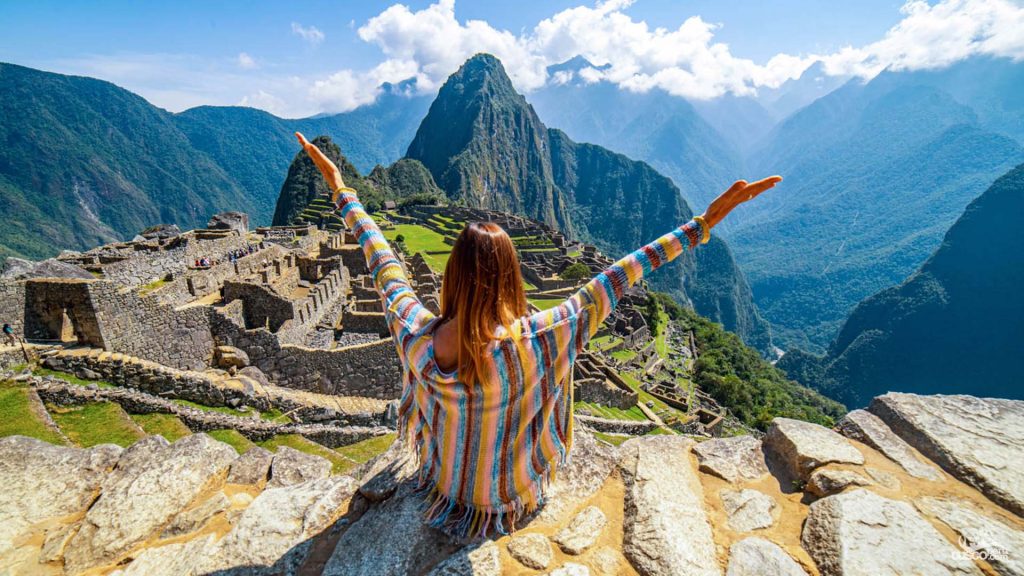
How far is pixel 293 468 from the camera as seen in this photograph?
366 cm

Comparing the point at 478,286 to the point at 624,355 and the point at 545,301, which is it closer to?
the point at 624,355

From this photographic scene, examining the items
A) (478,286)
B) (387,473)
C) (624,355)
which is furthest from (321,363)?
(624,355)

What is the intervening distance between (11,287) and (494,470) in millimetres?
10979

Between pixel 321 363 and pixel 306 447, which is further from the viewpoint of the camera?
pixel 321 363

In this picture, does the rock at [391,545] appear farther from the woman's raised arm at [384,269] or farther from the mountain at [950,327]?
the mountain at [950,327]

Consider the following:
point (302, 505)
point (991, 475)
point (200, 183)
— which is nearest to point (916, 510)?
point (991, 475)

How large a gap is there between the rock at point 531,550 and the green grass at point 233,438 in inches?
285

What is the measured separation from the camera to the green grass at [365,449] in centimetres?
873

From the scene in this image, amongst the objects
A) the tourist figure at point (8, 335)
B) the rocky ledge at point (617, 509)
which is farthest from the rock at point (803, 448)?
the tourist figure at point (8, 335)

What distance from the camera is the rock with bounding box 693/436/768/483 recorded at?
3031 millimetres

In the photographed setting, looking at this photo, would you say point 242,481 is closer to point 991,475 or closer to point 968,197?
point 991,475

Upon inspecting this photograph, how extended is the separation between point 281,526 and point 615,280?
2.49 m

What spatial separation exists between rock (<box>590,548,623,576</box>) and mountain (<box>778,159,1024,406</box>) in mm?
103961

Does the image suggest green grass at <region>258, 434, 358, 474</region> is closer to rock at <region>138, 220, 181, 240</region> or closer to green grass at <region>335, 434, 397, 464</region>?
green grass at <region>335, 434, 397, 464</region>
